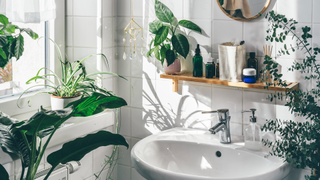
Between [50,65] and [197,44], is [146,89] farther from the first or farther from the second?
[50,65]

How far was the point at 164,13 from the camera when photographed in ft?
5.56

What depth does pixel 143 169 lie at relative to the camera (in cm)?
136

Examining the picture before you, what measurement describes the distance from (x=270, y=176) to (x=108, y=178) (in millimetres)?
1032

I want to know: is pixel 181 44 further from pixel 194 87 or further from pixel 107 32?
pixel 107 32

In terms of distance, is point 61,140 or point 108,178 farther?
point 108,178

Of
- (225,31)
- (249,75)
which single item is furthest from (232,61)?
(225,31)

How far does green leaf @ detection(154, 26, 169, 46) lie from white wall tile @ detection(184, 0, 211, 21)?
0.47 feet

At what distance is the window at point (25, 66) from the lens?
1.64 m

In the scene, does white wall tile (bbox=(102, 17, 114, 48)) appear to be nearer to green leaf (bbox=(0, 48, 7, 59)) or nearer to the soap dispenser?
green leaf (bbox=(0, 48, 7, 59))

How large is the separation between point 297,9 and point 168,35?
64 centimetres

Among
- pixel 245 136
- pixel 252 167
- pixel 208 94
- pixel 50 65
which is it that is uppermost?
pixel 50 65

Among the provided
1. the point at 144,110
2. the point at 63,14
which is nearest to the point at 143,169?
the point at 144,110

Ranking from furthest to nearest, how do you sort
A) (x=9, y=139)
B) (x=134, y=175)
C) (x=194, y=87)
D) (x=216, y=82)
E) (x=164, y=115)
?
(x=134, y=175)
(x=164, y=115)
(x=194, y=87)
(x=216, y=82)
(x=9, y=139)

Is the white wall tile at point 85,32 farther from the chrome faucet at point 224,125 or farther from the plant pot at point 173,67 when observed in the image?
the chrome faucet at point 224,125
